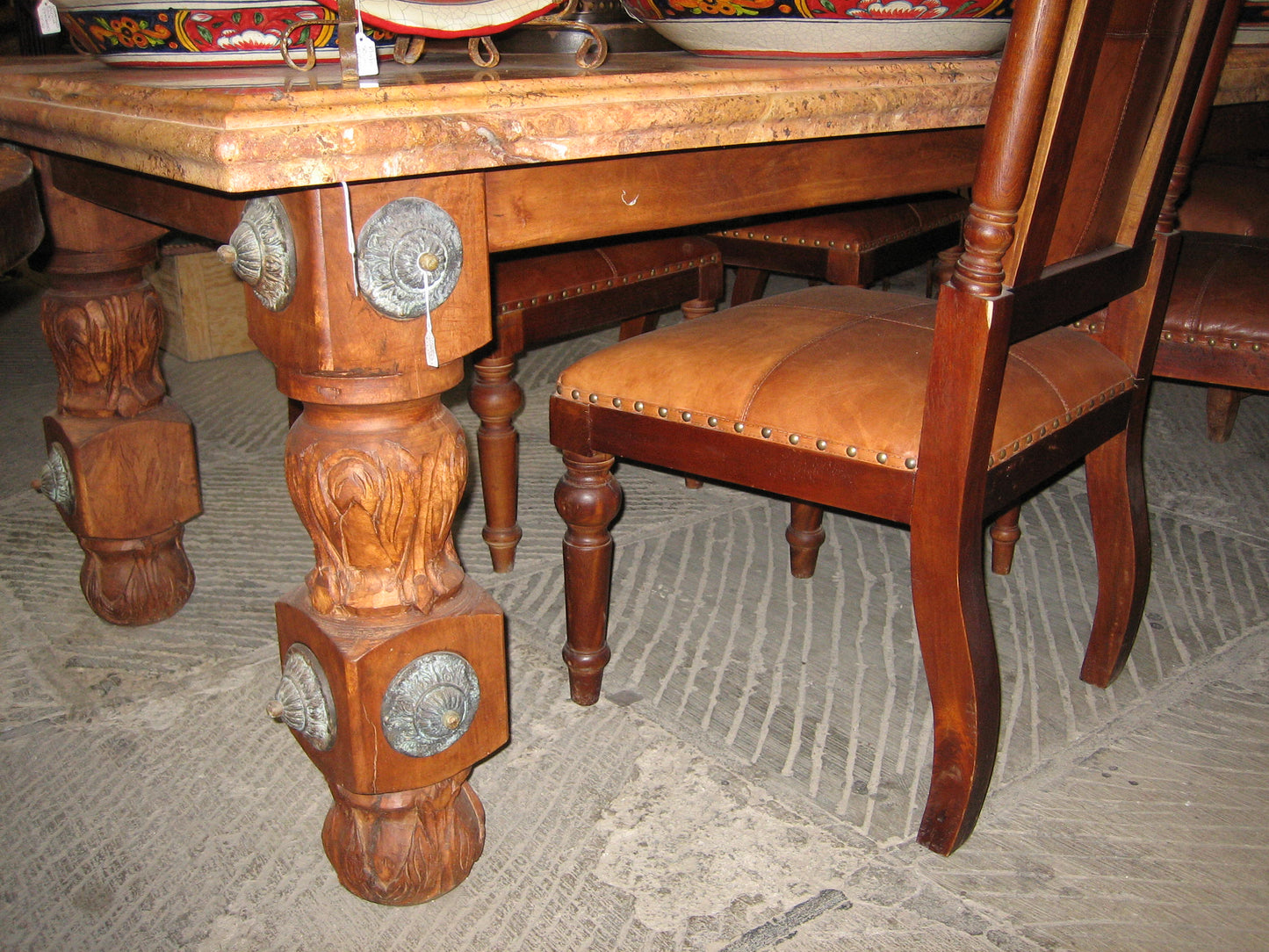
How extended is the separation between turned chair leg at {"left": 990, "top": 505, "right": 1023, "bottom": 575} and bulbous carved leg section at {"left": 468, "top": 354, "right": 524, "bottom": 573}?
898 millimetres

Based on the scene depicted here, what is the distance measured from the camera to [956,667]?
116 cm

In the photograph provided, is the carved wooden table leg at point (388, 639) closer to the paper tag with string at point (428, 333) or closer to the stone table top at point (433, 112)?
the paper tag with string at point (428, 333)

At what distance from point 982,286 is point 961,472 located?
0.19 metres

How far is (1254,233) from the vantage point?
83.7 inches

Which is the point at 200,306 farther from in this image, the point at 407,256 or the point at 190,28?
the point at 407,256

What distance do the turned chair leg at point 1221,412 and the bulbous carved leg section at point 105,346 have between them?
7.86 ft

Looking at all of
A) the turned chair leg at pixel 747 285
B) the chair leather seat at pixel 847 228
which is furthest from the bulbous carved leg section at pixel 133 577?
the turned chair leg at pixel 747 285

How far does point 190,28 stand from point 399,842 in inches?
35.3

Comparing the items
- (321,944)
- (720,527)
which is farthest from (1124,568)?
(321,944)

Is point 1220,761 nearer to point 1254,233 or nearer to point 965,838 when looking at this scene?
point 965,838

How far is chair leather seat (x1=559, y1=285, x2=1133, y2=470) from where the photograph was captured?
1.13m

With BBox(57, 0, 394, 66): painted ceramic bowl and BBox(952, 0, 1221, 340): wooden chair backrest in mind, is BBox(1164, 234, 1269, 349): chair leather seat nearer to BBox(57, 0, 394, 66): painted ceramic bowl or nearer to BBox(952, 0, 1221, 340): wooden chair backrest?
BBox(952, 0, 1221, 340): wooden chair backrest

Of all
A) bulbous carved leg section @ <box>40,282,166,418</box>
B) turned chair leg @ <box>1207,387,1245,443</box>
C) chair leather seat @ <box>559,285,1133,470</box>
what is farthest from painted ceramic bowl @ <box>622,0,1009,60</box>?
turned chair leg @ <box>1207,387,1245,443</box>

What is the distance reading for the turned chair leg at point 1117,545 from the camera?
1.46m
